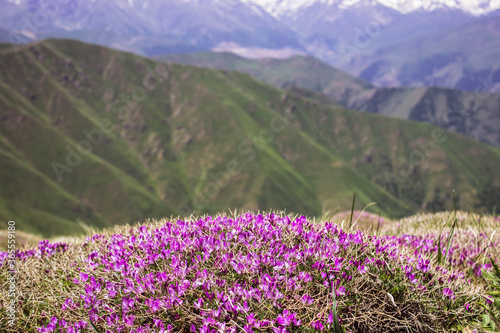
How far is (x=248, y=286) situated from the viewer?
411cm

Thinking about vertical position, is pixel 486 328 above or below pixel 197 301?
above

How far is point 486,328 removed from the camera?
13.4 feet

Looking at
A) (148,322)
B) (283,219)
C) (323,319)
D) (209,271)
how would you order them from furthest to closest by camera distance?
(283,219) → (209,271) → (148,322) → (323,319)

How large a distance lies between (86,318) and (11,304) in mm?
1636

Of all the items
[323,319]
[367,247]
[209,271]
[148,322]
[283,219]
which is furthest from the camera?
[283,219]

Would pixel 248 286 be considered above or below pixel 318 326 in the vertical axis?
below

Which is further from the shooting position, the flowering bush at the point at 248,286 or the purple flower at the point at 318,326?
the flowering bush at the point at 248,286

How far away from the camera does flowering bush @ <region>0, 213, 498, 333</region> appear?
3820mm

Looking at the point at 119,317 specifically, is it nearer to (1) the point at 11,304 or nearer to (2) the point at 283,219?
(1) the point at 11,304

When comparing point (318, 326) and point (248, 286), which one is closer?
point (318, 326)

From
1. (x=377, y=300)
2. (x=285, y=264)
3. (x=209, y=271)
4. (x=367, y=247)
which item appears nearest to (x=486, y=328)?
(x=377, y=300)

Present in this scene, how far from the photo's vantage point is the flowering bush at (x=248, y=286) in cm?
382

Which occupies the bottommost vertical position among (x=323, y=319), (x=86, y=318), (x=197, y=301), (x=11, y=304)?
(x=11, y=304)

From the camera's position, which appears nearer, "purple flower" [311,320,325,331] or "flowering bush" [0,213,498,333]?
"purple flower" [311,320,325,331]
